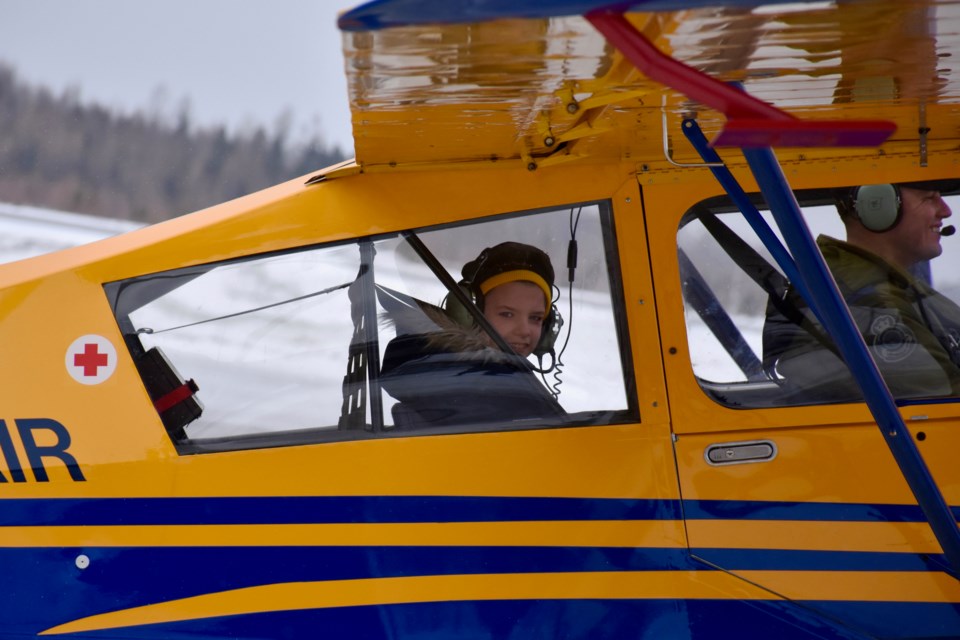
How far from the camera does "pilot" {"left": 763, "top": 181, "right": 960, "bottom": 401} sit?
273 centimetres

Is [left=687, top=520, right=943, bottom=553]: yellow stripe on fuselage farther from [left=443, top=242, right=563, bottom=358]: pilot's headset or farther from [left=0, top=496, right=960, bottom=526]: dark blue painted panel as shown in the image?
[left=443, top=242, right=563, bottom=358]: pilot's headset

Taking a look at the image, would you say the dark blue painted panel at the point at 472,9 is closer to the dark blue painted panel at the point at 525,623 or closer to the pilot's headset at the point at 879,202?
the pilot's headset at the point at 879,202

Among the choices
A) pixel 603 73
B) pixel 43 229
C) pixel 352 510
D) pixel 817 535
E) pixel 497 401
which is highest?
pixel 603 73

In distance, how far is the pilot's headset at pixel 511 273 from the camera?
9.17ft

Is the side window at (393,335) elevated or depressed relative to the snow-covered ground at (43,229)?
elevated

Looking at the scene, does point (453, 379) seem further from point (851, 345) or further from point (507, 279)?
point (851, 345)

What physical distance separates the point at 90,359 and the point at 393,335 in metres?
0.85

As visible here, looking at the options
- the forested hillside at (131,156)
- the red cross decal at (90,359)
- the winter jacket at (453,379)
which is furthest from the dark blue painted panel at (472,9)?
the forested hillside at (131,156)

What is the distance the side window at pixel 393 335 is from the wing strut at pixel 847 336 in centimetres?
57

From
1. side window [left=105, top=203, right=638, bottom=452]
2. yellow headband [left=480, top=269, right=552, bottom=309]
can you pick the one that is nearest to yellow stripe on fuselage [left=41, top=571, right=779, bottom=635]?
side window [left=105, top=203, right=638, bottom=452]

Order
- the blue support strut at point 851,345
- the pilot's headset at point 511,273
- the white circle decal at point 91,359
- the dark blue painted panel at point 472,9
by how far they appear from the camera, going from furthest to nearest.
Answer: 1. the pilot's headset at point 511,273
2. the white circle decal at point 91,359
3. the blue support strut at point 851,345
4. the dark blue painted panel at point 472,9

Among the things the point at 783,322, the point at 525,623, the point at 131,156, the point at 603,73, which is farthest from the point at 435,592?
the point at 131,156

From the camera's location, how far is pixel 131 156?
19.7 m

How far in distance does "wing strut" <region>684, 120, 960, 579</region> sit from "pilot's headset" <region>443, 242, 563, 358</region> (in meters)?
0.58
